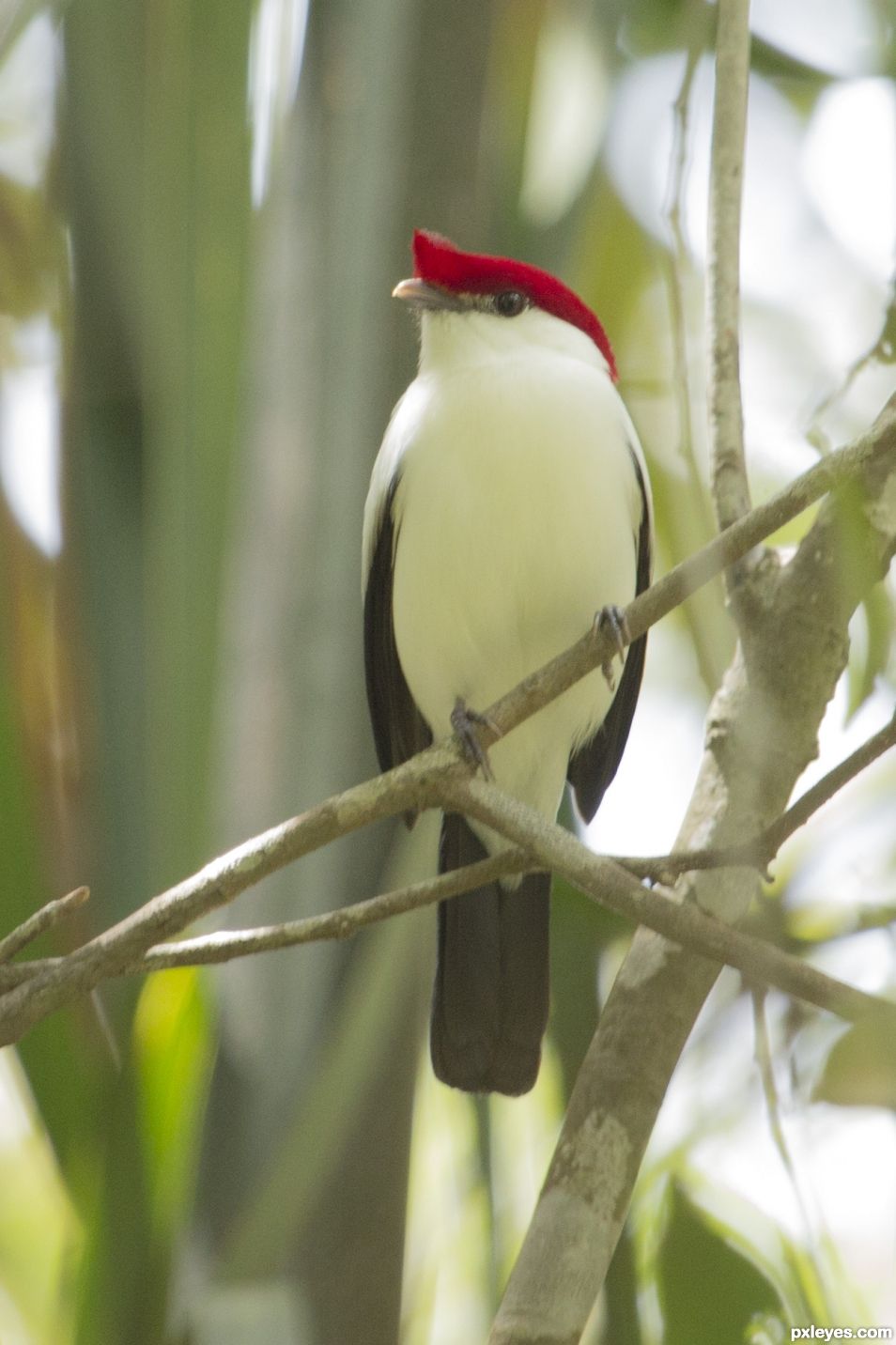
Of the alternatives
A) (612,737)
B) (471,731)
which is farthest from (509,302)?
(471,731)

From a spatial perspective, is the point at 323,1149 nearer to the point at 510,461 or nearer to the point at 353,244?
the point at 353,244

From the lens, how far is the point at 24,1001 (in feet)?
4.82

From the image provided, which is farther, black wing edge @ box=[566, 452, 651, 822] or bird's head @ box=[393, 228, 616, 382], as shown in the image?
black wing edge @ box=[566, 452, 651, 822]

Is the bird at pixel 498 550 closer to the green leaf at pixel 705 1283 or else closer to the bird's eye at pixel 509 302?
the bird's eye at pixel 509 302

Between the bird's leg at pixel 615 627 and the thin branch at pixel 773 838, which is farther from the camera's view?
the bird's leg at pixel 615 627

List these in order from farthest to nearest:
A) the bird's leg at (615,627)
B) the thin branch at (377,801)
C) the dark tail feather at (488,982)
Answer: the dark tail feather at (488,982), the bird's leg at (615,627), the thin branch at (377,801)

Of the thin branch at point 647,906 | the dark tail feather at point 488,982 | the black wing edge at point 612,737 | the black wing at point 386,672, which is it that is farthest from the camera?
the black wing edge at point 612,737

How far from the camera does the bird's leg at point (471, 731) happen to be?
205 cm

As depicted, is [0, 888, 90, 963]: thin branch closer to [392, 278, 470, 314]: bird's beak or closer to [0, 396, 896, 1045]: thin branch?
[0, 396, 896, 1045]: thin branch

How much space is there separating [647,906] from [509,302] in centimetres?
170

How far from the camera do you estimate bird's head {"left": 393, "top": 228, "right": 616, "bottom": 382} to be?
2820 millimetres

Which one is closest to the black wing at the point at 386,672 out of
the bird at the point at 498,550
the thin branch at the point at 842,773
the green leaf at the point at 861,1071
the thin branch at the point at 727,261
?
the bird at the point at 498,550

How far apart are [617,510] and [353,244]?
3.32 ft

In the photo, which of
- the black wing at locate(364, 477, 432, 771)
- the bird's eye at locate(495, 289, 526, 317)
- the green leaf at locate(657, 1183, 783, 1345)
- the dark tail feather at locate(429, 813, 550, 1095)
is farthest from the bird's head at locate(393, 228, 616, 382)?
the green leaf at locate(657, 1183, 783, 1345)
